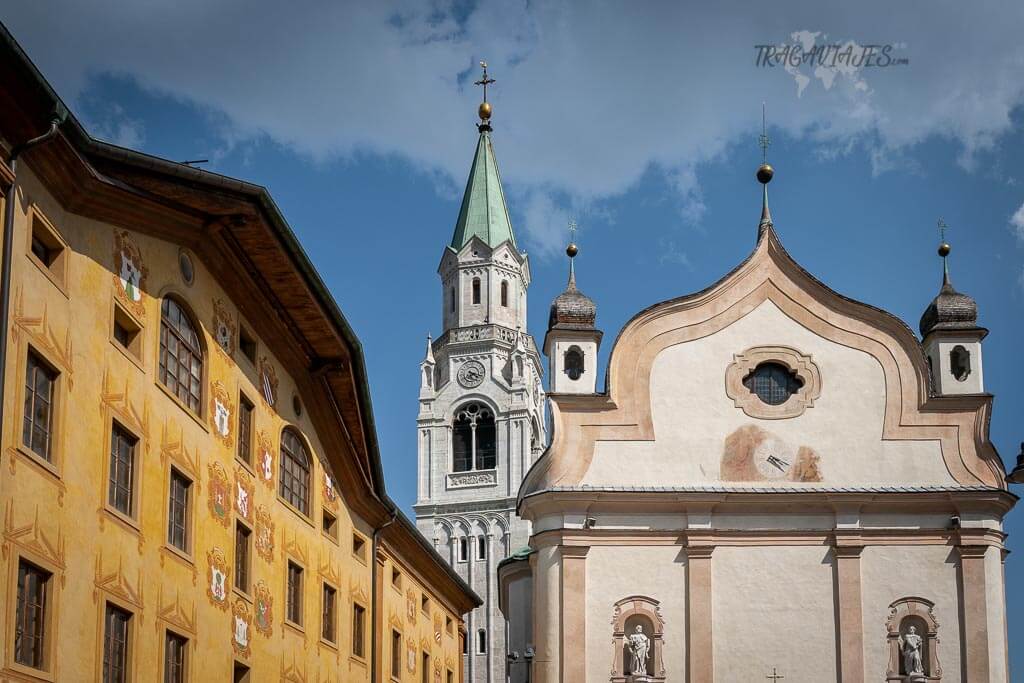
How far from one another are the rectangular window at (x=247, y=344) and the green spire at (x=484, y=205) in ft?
247

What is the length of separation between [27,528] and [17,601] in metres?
0.76

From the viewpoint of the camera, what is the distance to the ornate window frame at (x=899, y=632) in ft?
119

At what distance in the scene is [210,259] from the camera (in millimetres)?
23031

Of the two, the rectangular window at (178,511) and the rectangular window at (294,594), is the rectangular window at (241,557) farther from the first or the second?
the rectangular window at (294,594)

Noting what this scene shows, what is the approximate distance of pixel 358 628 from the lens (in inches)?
1236

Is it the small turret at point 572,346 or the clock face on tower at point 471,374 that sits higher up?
the clock face on tower at point 471,374

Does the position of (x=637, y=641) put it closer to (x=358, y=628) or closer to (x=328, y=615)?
(x=358, y=628)

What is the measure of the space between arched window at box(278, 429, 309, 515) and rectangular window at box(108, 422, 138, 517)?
21.5 ft

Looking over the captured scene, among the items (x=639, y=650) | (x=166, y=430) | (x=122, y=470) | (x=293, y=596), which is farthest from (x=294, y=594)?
(x=639, y=650)

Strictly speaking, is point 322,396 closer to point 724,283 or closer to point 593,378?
point 593,378

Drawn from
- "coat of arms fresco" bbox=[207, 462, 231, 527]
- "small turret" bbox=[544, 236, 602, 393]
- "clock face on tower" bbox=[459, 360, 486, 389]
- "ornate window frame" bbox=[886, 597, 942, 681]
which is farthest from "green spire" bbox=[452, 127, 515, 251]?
"coat of arms fresco" bbox=[207, 462, 231, 527]

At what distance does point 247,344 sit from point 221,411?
2.20 m

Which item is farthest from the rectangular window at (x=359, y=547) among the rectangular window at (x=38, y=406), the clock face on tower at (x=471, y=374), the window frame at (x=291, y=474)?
the clock face on tower at (x=471, y=374)

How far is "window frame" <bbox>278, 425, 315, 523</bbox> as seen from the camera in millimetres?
26281
